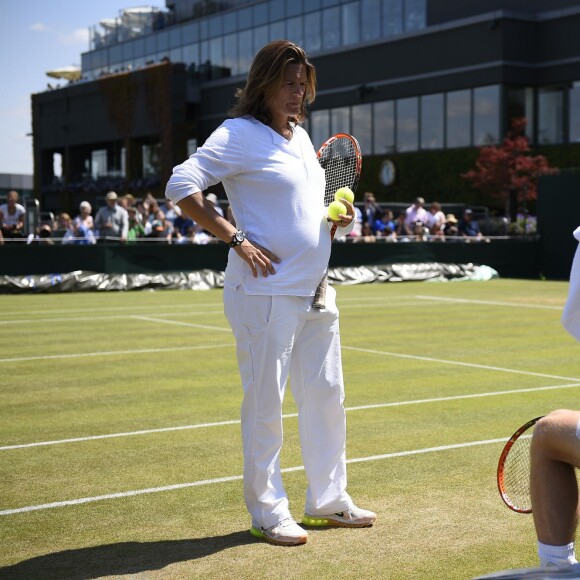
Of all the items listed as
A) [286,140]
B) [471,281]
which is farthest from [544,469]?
[471,281]

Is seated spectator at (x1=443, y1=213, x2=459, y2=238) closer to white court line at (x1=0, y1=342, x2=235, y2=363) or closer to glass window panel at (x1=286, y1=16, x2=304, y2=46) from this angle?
white court line at (x1=0, y1=342, x2=235, y2=363)

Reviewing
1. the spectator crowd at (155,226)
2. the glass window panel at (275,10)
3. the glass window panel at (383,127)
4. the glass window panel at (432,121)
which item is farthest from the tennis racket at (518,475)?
the glass window panel at (275,10)

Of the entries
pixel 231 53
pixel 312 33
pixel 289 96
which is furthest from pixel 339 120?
pixel 289 96

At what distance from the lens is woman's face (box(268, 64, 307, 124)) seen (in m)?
4.78

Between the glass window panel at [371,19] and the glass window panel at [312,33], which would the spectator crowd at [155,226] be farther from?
the glass window panel at [312,33]

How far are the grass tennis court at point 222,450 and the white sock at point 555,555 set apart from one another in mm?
846

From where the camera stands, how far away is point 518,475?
407cm

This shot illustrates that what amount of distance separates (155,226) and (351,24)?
25420mm

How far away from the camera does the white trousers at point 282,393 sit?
4785mm

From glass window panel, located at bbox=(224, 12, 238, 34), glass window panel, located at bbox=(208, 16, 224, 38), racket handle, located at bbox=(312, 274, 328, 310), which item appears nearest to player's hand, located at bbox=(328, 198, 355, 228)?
racket handle, located at bbox=(312, 274, 328, 310)

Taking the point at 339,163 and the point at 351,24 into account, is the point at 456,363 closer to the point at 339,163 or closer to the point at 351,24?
the point at 339,163

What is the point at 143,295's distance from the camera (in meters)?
21.2

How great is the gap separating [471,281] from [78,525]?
71.4 feet

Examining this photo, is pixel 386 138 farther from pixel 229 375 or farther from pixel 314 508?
pixel 314 508
